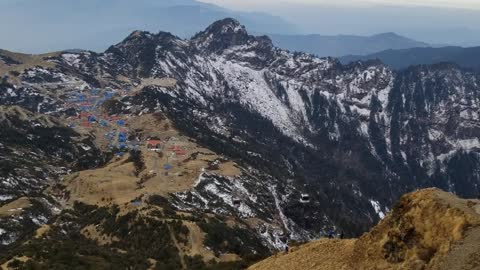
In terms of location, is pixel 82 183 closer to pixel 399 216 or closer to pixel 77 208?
pixel 77 208

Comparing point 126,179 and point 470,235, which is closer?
point 470,235

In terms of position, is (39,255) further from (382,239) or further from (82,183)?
(82,183)

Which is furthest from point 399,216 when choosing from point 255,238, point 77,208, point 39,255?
point 77,208

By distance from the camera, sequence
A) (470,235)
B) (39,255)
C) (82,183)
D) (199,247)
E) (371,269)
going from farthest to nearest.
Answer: (82,183) < (199,247) < (39,255) < (371,269) < (470,235)

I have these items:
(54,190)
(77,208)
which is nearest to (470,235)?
(77,208)

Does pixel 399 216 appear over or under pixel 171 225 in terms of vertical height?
over

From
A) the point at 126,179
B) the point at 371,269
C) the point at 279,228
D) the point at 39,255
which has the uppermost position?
the point at 371,269

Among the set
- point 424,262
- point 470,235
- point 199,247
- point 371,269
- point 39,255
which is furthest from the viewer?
point 199,247
